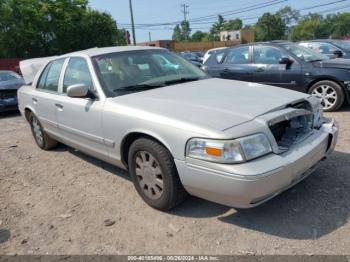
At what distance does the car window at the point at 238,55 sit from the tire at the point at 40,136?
4503 mm

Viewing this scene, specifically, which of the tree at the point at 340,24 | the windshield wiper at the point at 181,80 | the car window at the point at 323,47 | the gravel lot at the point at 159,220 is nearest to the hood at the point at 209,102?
the windshield wiper at the point at 181,80

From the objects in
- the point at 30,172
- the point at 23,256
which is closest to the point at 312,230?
the point at 23,256

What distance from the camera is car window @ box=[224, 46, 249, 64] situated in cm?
804

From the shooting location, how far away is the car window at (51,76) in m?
4.93

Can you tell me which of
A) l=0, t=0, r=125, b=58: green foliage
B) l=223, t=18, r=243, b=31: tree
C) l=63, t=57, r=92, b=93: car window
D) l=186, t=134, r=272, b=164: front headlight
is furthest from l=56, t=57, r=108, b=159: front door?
l=223, t=18, r=243, b=31: tree

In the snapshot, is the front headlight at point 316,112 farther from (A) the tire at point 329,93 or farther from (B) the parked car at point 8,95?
(B) the parked car at point 8,95

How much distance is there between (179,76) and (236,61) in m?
4.15

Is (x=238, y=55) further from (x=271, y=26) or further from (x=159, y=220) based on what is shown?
(x=271, y=26)

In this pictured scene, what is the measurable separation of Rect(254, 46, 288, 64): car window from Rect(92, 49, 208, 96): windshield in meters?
3.43

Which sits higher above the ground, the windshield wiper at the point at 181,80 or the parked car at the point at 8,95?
the windshield wiper at the point at 181,80

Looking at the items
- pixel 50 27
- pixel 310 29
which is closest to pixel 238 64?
pixel 50 27

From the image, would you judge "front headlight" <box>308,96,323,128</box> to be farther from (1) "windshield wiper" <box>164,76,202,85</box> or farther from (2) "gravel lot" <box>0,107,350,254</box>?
(1) "windshield wiper" <box>164,76,202,85</box>

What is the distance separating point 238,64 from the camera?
8.09 meters

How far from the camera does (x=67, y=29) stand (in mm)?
27469
